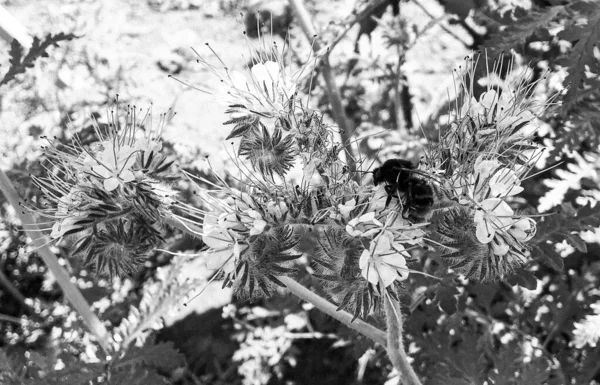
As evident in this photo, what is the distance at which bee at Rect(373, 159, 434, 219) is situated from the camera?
1565 mm

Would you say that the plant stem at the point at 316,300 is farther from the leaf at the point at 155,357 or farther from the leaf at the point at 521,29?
the leaf at the point at 521,29

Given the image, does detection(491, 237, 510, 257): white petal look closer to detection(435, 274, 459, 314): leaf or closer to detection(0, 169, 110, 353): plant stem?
detection(435, 274, 459, 314): leaf

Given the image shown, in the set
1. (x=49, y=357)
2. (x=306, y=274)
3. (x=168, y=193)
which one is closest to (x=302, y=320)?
(x=306, y=274)

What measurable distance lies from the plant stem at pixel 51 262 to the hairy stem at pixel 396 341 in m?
1.26

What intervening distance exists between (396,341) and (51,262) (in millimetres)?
1410

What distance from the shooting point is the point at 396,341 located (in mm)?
1893

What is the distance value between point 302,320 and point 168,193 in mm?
1518

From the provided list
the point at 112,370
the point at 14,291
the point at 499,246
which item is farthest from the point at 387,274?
the point at 14,291

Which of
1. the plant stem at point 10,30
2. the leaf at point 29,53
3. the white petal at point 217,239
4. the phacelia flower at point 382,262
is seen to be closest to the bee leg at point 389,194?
the phacelia flower at point 382,262

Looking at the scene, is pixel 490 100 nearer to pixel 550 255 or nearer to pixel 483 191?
pixel 483 191

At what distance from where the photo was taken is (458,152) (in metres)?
1.75

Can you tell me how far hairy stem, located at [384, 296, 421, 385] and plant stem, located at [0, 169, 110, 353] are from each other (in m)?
1.26

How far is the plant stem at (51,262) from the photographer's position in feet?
7.84

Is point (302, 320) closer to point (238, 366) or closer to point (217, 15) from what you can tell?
point (238, 366)
